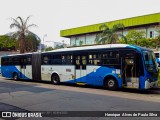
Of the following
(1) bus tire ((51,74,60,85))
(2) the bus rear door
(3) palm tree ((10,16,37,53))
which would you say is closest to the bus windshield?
(2) the bus rear door

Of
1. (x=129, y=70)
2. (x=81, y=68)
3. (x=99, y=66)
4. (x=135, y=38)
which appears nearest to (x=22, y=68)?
(x=81, y=68)

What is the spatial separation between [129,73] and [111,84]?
1.47 meters

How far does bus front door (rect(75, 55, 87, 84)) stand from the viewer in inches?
592

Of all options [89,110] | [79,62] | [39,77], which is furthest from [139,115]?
[39,77]

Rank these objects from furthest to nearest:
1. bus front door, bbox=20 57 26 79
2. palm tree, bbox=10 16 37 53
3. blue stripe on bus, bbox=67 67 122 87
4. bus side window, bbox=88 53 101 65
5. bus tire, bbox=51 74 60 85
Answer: palm tree, bbox=10 16 37 53 → bus front door, bbox=20 57 26 79 → bus tire, bbox=51 74 60 85 → bus side window, bbox=88 53 101 65 → blue stripe on bus, bbox=67 67 122 87

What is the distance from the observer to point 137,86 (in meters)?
12.3

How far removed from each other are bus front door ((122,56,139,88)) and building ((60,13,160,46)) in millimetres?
27935

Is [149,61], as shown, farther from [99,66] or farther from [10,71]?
[10,71]

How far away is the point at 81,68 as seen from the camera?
15.2m

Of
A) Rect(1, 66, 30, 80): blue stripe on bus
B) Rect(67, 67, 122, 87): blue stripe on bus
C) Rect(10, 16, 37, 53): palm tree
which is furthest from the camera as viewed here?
Rect(10, 16, 37, 53): palm tree

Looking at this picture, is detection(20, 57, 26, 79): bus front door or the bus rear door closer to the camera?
the bus rear door

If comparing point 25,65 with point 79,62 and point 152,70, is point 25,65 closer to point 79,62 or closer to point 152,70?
point 79,62

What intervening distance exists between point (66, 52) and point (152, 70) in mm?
6589

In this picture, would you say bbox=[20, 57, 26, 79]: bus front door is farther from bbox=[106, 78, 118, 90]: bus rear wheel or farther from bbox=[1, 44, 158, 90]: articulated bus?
bbox=[106, 78, 118, 90]: bus rear wheel
